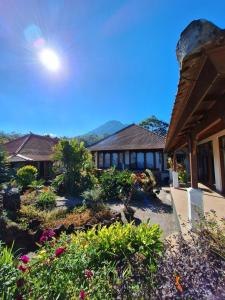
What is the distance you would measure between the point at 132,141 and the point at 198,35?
20818 millimetres

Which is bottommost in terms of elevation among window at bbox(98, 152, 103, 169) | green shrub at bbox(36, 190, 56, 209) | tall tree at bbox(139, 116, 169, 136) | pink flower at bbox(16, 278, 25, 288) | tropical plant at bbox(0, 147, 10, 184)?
green shrub at bbox(36, 190, 56, 209)

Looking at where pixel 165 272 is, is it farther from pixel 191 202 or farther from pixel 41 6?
pixel 41 6

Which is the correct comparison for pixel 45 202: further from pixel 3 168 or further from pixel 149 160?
pixel 149 160

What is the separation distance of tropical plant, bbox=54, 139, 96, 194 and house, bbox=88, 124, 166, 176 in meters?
6.56

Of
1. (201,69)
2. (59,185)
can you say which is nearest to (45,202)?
(59,185)

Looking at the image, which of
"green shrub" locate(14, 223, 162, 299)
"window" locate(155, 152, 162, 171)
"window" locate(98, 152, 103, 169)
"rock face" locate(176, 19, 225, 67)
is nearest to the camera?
"rock face" locate(176, 19, 225, 67)

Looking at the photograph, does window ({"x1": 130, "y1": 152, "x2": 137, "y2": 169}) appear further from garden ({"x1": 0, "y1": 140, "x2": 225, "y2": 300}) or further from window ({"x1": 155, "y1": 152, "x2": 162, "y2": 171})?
garden ({"x1": 0, "y1": 140, "x2": 225, "y2": 300})

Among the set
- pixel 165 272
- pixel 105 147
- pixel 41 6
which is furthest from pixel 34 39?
pixel 105 147

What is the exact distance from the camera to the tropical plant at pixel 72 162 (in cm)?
1415

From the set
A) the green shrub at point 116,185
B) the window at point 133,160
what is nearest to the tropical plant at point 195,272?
the green shrub at point 116,185

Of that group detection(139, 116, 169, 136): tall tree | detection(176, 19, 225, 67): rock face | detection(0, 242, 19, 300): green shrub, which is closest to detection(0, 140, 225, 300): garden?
detection(0, 242, 19, 300): green shrub

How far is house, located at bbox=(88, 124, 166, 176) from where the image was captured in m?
20.5

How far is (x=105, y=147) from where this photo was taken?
2225 cm

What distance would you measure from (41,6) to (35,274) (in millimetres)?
7014
